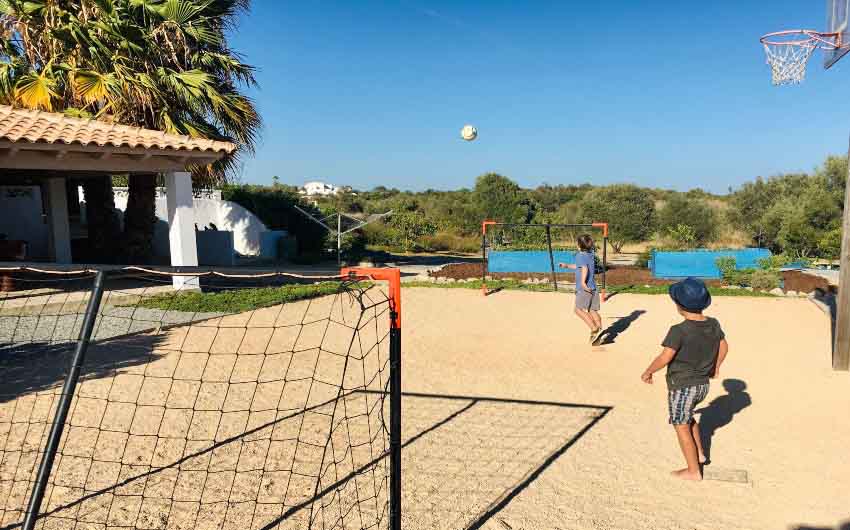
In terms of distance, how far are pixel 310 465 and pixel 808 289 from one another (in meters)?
13.6

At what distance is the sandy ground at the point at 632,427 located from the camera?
3969 millimetres

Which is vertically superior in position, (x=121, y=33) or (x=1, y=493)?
(x=121, y=33)

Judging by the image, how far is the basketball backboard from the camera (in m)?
7.96

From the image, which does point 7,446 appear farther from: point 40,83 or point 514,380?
point 40,83

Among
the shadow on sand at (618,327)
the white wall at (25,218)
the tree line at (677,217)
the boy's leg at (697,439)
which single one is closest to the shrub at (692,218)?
the tree line at (677,217)

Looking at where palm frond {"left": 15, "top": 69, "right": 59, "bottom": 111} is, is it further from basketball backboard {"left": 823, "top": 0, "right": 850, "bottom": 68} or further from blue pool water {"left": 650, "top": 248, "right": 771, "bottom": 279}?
blue pool water {"left": 650, "top": 248, "right": 771, "bottom": 279}

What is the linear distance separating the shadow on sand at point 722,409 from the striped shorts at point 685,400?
744mm

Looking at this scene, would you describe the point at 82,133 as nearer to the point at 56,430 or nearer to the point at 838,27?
the point at 56,430

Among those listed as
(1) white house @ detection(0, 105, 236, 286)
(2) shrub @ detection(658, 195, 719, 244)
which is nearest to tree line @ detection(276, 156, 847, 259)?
(2) shrub @ detection(658, 195, 719, 244)

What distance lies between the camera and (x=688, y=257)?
16828mm

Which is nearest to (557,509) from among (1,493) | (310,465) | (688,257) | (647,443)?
(647,443)

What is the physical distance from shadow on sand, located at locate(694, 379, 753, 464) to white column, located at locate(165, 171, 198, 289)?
9827mm

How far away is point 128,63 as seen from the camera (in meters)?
11.8

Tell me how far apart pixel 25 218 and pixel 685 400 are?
56.7 feet
